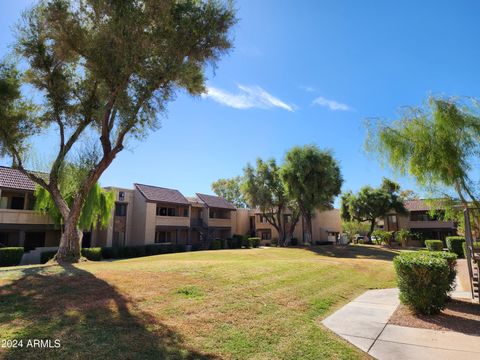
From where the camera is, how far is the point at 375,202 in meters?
47.4

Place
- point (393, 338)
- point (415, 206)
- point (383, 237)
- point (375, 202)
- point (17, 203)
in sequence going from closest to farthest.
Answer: point (393, 338), point (17, 203), point (383, 237), point (375, 202), point (415, 206)

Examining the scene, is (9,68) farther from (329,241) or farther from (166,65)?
(329,241)

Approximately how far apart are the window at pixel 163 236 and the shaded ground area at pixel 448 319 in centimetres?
3472

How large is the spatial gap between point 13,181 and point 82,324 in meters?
26.0

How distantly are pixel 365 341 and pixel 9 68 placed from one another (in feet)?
56.5

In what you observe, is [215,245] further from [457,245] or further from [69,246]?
A: [69,246]

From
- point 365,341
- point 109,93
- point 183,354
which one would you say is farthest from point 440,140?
point 109,93

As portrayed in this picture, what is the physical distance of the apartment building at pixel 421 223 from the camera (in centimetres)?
4800

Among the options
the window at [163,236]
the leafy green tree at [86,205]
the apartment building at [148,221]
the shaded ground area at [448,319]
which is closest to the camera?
Result: the shaded ground area at [448,319]

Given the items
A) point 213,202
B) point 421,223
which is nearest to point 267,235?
point 213,202

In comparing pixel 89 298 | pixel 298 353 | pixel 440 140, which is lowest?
pixel 298 353

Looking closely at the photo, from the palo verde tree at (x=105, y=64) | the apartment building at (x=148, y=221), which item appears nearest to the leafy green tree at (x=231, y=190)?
the apartment building at (x=148, y=221)

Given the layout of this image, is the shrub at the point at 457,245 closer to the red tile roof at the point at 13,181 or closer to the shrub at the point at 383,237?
the shrub at the point at 383,237

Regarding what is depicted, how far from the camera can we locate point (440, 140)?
10109mm
